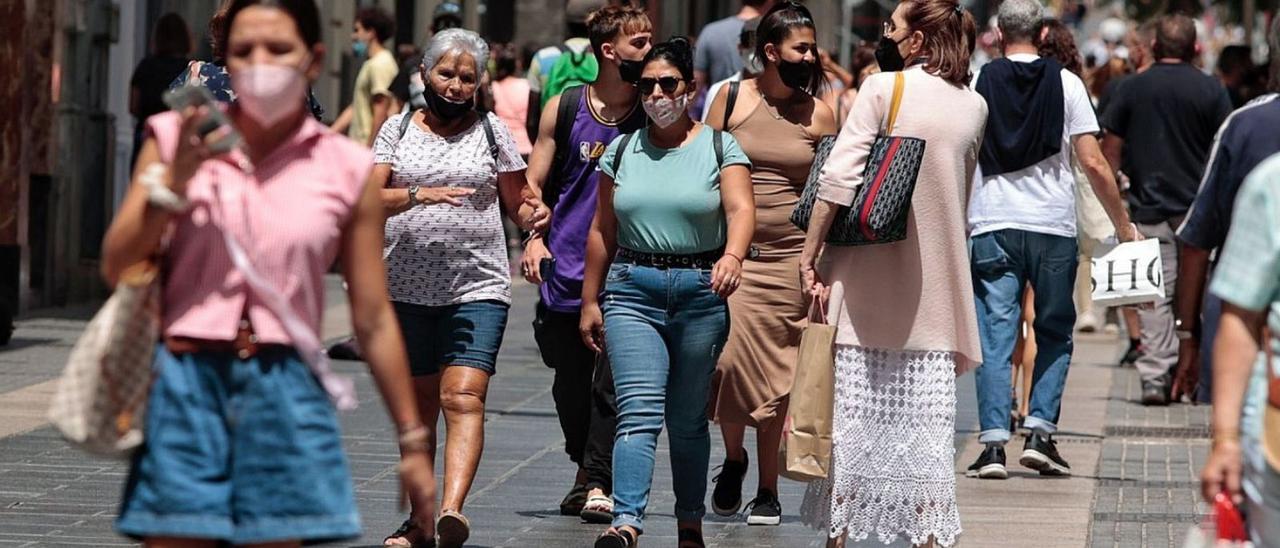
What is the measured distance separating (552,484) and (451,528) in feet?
6.58

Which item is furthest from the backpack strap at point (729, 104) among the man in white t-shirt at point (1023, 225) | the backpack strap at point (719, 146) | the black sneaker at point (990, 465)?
the black sneaker at point (990, 465)

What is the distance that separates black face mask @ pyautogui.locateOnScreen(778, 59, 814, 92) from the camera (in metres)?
8.62

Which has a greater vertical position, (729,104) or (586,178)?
(729,104)

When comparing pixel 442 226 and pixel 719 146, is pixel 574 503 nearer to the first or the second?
pixel 442 226

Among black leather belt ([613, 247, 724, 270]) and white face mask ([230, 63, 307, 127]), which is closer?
white face mask ([230, 63, 307, 127])

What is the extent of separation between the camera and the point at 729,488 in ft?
29.1

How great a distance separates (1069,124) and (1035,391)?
1107mm

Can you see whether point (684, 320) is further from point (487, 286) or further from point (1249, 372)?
point (1249, 372)

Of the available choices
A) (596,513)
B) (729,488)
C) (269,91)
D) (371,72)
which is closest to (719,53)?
(371,72)

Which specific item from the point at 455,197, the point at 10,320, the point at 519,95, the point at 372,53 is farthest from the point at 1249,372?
the point at 519,95

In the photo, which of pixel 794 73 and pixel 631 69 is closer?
pixel 794 73

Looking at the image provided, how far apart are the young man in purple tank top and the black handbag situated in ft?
5.08

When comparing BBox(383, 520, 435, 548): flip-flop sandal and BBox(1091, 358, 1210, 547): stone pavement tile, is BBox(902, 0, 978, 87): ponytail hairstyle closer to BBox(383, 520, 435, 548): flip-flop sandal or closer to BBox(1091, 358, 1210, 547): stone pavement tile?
BBox(1091, 358, 1210, 547): stone pavement tile

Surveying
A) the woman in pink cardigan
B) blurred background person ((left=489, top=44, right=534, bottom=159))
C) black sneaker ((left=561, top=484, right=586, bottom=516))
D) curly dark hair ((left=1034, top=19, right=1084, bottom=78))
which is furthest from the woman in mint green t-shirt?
blurred background person ((left=489, top=44, right=534, bottom=159))
